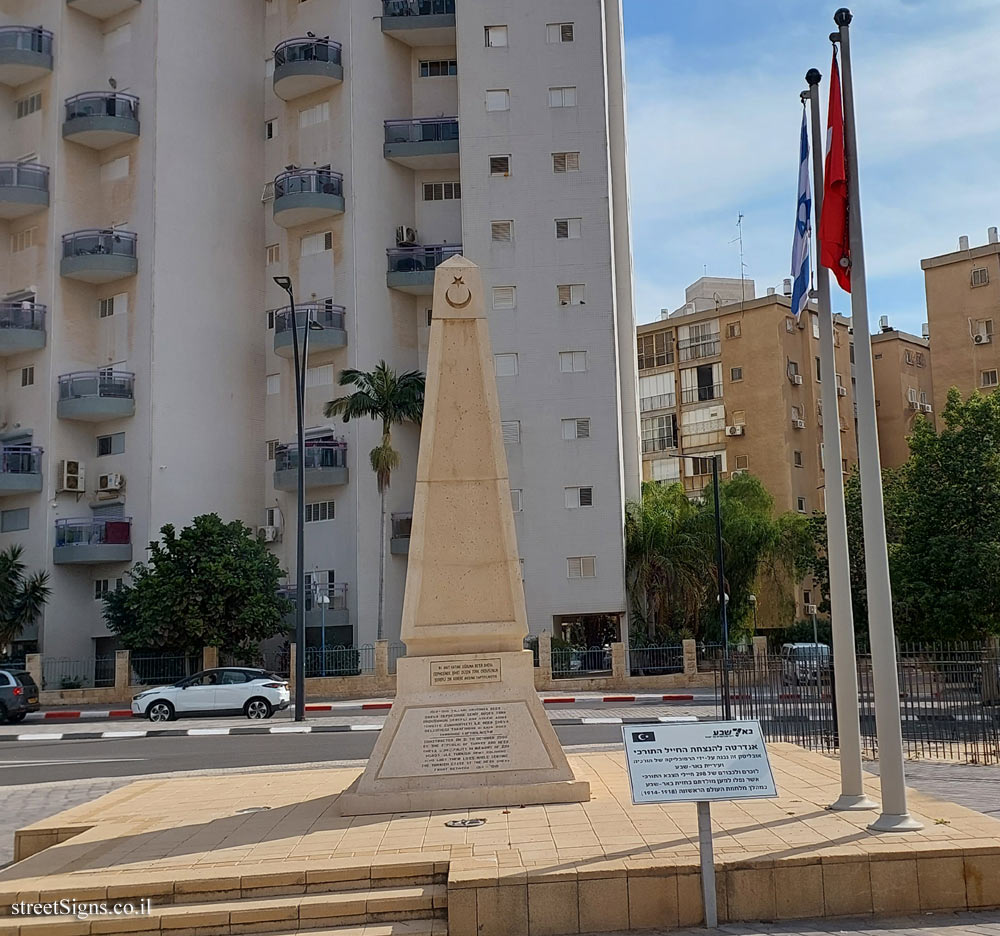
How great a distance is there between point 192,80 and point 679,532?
24.2 meters

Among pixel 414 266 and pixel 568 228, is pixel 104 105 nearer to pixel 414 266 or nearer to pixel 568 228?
pixel 414 266

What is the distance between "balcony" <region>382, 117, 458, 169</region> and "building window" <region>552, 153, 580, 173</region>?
3.68 metres

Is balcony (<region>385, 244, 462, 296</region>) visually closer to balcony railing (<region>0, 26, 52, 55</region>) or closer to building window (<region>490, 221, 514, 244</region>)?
building window (<region>490, 221, 514, 244</region>)

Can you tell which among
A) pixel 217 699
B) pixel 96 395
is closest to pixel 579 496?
pixel 217 699

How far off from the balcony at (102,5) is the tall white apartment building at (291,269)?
0.35 feet

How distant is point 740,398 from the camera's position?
5872cm

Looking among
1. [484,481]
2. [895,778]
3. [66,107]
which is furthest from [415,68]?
[895,778]

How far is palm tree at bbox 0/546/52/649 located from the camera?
38.8 m

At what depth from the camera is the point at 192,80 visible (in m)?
43.2

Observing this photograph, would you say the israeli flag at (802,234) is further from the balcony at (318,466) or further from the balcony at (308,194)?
the balcony at (308,194)

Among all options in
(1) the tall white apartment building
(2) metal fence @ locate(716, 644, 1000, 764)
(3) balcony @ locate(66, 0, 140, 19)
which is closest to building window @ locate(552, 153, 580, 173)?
(1) the tall white apartment building

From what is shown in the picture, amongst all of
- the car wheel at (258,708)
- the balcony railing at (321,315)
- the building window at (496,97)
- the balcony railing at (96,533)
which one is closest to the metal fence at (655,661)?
the car wheel at (258,708)

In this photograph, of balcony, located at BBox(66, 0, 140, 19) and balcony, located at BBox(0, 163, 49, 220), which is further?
balcony, located at BBox(66, 0, 140, 19)

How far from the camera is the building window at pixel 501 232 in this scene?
41.1m
